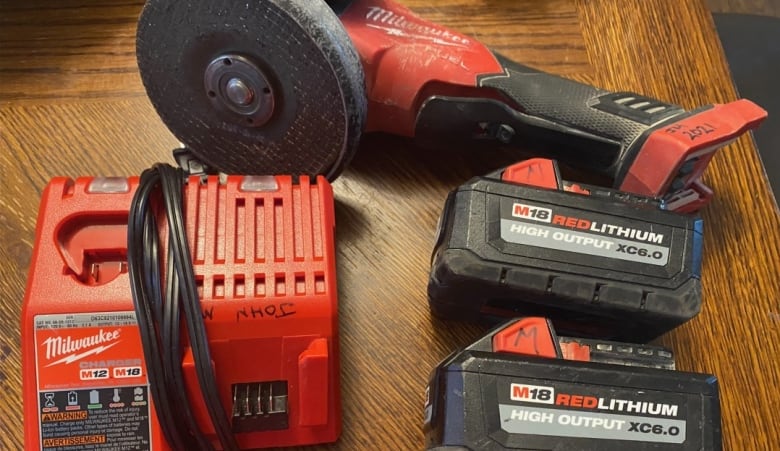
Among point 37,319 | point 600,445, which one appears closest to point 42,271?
point 37,319

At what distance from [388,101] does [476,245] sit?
0.74ft

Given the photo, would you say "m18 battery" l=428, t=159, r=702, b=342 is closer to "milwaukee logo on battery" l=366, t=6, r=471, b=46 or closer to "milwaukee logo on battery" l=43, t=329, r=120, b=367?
"milwaukee logo on battery" l=366, t=6, r=471, b=46

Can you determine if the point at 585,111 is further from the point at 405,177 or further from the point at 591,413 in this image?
the point at 591,413

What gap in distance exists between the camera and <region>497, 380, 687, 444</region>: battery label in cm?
63

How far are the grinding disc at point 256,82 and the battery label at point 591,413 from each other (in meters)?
0.30

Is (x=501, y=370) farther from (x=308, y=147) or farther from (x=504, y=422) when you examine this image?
(x=308, y=147)

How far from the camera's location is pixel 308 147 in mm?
756

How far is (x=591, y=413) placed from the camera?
64cm

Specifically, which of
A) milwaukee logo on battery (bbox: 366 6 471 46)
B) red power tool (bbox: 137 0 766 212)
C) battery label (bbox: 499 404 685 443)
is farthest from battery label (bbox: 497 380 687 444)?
milwaukee logo on battery (bbox: 366 6 471 46)

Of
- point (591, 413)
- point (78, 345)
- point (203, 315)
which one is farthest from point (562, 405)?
point (78, 345)

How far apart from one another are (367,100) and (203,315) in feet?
0.99

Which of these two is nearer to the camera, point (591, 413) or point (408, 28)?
point (591, 413)

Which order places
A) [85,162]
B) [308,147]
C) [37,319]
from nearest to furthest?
[37,319] < [308,147] < [85,162]

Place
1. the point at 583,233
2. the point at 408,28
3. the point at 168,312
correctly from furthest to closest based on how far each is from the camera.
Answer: the point at 408,28
the point at 583,233
the point at 168,312
